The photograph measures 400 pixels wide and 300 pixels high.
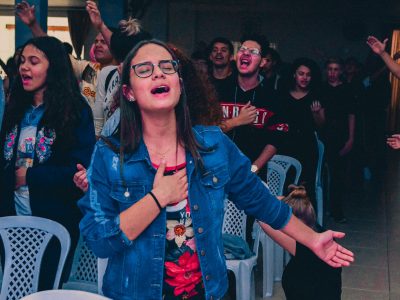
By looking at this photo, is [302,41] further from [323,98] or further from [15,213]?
[15,213]

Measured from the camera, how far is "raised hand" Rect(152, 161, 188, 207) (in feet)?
6.91

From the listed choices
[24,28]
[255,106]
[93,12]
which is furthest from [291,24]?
[93,12]

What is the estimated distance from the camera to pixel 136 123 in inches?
89.3

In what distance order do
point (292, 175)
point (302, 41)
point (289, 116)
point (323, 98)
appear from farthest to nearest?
point (302, 41), point (323, 98), point (292, 175), point (289, 116)

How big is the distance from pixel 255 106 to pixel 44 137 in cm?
193

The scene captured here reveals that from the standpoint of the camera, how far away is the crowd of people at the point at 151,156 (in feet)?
7.07

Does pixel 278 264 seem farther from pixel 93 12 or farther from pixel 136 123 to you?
pixel 136 123

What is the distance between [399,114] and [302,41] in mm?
3496

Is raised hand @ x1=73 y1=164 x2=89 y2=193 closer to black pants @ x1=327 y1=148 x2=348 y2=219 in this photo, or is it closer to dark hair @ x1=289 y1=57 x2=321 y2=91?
dark hair @ x1=289 y1=57 x2=321 y2=91

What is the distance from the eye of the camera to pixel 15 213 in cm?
341

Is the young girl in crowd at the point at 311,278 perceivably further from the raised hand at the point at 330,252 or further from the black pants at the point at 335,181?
the black pants at the point at 335,181

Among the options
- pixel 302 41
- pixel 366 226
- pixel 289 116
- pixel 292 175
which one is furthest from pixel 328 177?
pixel 302 41

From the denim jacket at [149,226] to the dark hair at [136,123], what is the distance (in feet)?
0.09

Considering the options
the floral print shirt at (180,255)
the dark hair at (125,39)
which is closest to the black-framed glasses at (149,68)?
the floral print shirt at (180,255)
